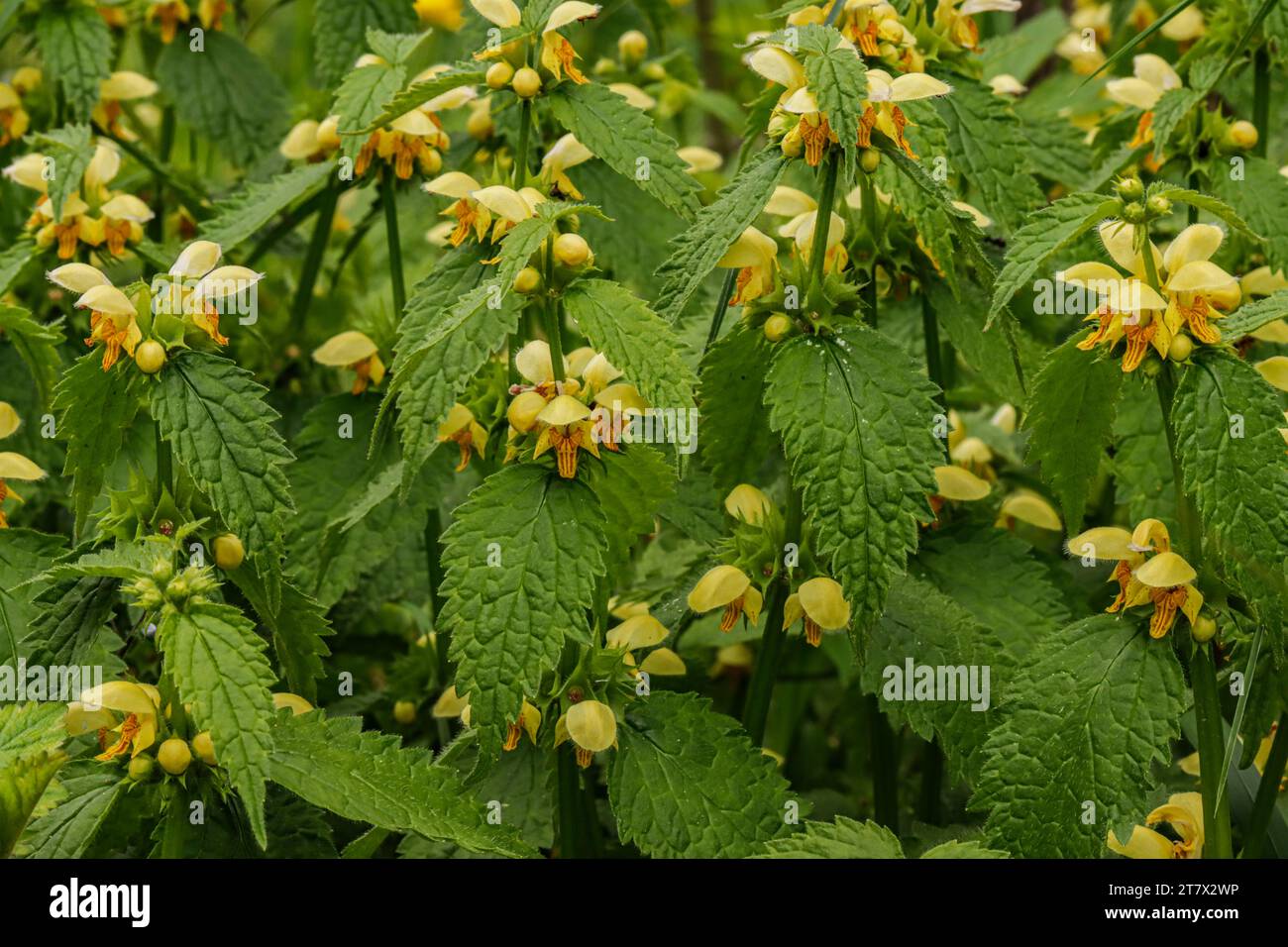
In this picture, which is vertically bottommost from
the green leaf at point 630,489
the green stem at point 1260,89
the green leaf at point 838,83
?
the green leaf at point 630,489

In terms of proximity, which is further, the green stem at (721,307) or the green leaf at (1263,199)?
the green leaf at (1263,199)

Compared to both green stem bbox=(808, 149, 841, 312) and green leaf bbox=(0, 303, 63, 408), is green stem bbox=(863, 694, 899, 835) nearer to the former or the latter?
green stem bbox=(808, 149, 841, 312)

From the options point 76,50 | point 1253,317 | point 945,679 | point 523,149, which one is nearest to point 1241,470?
point 1253,317

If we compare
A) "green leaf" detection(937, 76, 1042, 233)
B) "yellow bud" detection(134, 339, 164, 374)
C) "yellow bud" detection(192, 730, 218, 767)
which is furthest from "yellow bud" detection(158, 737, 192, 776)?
"green leaf" detection(937, 76, 1042, 233)

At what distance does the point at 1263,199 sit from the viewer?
2199 mm

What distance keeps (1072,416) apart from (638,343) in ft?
1.69

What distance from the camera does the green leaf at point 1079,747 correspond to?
65.3 inches

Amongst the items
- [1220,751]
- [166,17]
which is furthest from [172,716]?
[166,17]

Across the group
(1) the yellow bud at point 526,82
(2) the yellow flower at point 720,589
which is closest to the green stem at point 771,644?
(2) the yellow flower at point 720,589

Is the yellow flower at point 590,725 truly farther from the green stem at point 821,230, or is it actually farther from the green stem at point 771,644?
the green stem at point 821,230

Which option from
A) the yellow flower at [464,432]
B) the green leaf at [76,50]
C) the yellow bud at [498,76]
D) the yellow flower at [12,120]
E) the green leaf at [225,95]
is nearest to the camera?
the yellow bud at [498,76]

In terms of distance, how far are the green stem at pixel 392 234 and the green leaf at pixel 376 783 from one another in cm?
70

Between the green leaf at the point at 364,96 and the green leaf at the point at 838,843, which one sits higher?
the green leaf at the point at 364,96

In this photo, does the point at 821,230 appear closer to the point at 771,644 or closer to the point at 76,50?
the point at 771,644
